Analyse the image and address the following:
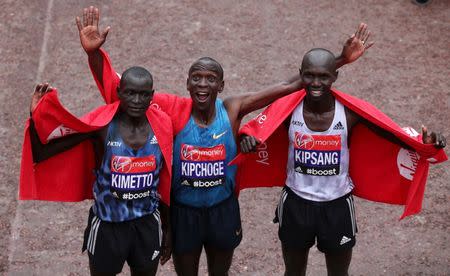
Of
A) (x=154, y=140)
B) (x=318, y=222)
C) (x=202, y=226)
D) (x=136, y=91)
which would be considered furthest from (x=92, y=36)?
(x=318, y=222)

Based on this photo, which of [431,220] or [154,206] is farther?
[431,220]

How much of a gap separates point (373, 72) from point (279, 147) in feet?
14.3

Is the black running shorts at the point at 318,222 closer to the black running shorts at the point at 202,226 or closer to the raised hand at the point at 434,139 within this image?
the black running shorts at the point at 202,226

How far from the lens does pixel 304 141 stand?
20.0 feet

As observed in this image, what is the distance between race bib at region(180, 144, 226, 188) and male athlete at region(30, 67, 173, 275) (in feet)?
0.50

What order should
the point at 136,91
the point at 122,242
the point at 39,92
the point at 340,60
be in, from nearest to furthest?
the point at 39,92, the point at 136,91, the point at 122,242, the point at 340,60

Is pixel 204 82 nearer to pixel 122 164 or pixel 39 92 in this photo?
pixel 122 164

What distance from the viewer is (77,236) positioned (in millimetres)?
7793

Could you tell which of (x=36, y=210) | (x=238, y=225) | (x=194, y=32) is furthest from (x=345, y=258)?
(x=194, y=32)

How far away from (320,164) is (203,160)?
35.4 inches

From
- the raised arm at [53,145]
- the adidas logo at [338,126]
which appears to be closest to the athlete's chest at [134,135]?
the raised arm at [53,145]

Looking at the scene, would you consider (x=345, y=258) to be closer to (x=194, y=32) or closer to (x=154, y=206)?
(x=154, y=206)

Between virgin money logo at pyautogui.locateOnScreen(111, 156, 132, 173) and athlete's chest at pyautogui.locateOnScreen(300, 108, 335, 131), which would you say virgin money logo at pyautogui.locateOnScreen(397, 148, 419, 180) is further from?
virgin money logo at pyautogui.locateOnScreen(111, 156, 132, 173)

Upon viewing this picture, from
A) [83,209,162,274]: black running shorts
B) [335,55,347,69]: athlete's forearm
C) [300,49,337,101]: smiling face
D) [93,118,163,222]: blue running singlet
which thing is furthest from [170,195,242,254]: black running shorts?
[335,55,347,69]: athlete's forearm
